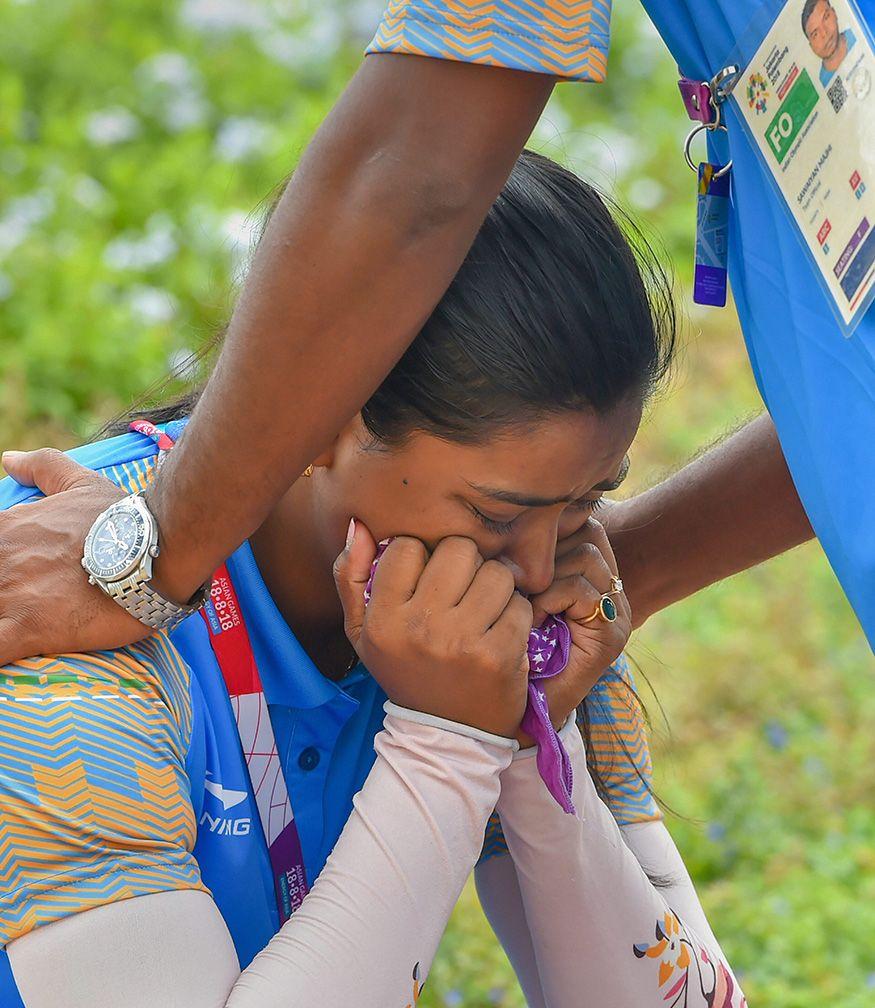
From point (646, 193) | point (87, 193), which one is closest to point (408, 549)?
point (87, 193)

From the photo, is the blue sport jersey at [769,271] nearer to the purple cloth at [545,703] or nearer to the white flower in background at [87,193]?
the purple cloth at [545,703]

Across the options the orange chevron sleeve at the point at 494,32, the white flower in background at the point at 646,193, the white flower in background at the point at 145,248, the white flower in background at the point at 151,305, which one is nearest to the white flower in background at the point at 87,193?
the white flower in background at the point at 145,248

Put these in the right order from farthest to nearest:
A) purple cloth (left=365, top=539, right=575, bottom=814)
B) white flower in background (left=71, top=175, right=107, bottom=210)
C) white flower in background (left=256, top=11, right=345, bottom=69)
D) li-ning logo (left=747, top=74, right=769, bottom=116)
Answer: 1. white flower in background (left=256, top=11, right=345, bottom=69)
2. white flower in background (left=71, top=175, right=107, bottom=210)
3. purple cloth (left=365, top=539, right=575, bottom=814)
4. li-ning logo (left=747, top=74, right=769, bottom=116)

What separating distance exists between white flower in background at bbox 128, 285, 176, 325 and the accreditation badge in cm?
370

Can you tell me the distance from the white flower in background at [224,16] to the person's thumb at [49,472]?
5.29 meters

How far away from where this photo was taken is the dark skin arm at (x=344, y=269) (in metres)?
1.40

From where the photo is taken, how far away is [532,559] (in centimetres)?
185

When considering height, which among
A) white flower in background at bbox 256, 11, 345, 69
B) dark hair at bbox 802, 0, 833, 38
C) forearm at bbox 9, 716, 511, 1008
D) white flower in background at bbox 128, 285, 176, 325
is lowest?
forearm at bbox 9, 716, 511, 1008

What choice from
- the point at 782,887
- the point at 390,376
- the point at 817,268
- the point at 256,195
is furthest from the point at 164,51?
the point at 817,268

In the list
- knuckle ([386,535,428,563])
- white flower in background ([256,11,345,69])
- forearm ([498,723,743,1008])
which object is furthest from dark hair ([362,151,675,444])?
white flower in background ([256,11,345,69])

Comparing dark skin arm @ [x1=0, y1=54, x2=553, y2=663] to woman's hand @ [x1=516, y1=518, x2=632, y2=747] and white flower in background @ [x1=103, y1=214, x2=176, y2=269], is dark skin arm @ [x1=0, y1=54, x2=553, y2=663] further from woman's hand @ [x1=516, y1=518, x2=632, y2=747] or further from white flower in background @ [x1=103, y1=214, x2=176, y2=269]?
white flower in background @ [x1=103, y1=214, x2=176, y2=269]

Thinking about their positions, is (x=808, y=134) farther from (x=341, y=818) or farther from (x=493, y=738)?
(x=341, y=818)

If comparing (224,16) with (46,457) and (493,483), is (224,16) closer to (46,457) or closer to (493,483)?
(46,457)

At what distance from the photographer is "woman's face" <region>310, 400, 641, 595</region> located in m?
1.77
